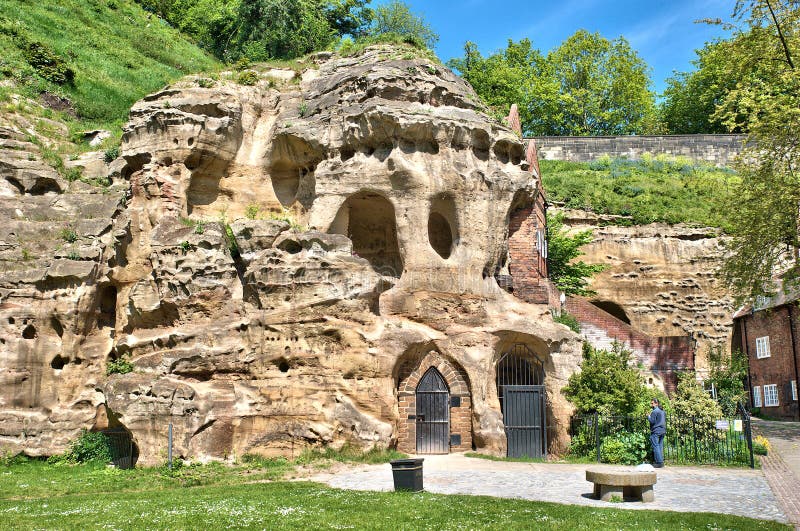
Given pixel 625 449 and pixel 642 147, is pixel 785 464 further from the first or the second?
pixel 642 147

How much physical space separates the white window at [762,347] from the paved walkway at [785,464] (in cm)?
513

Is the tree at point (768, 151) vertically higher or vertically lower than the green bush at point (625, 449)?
higher

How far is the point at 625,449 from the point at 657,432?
128 cm

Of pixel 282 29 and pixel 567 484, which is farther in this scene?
pixel 282 29

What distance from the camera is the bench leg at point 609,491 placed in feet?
46.1

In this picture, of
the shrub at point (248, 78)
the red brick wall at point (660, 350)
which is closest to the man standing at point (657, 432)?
the red brick wall at point (660, 350)

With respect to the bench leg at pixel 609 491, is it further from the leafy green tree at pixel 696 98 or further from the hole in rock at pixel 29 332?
the leafy green tree at pixel 696 98

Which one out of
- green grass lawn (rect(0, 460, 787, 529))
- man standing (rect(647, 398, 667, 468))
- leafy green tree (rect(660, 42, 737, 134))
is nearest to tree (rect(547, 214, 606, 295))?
man standing (rect(647, 398, 667, 468))

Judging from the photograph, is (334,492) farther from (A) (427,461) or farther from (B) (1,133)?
(B) (1,133)

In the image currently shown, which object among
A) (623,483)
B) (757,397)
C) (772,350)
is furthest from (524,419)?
(757,397)

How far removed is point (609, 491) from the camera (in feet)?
46.3

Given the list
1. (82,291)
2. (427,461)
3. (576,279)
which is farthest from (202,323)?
(576,279)

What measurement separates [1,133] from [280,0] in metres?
18.0

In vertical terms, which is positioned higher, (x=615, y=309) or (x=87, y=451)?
(x=615, y=309)
